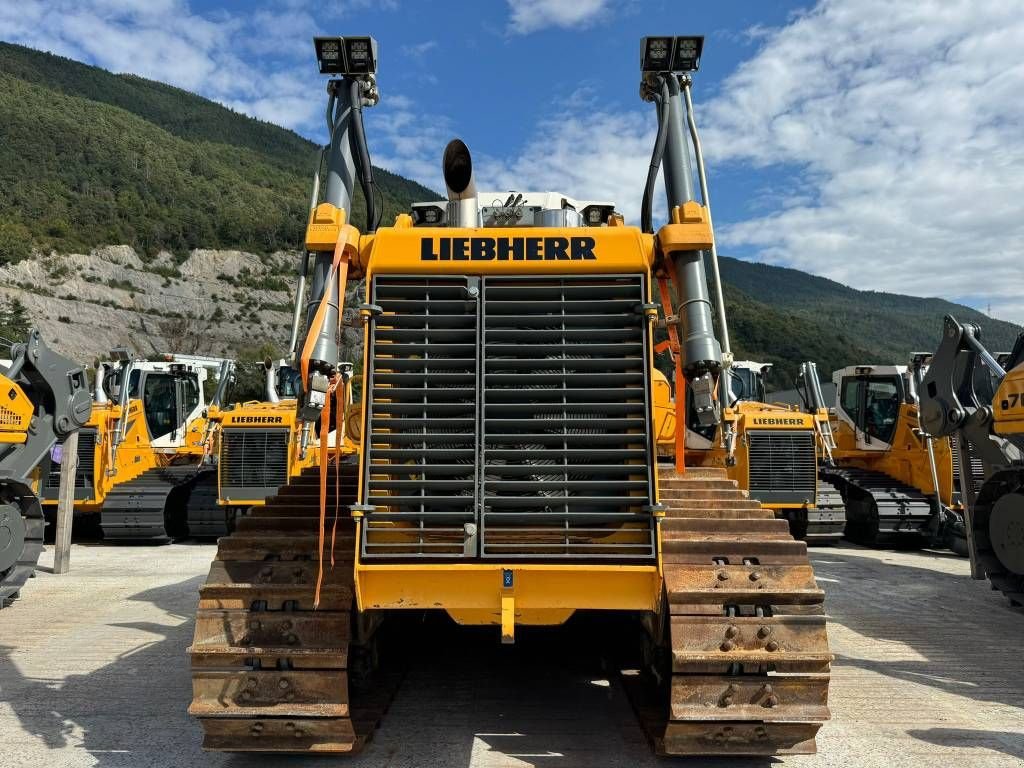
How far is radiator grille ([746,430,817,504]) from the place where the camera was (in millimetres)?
11977

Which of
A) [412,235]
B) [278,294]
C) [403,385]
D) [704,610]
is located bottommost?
[704,610]

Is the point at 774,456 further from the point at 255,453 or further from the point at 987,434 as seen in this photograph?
the point at 255,453

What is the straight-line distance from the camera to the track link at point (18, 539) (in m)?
7.88

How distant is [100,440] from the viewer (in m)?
12.9

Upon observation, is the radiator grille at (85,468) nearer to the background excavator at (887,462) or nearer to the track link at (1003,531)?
the background excavator at (887,462)

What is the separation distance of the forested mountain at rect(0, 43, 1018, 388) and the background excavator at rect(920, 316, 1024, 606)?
118 feet

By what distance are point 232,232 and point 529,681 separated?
79.0 metres

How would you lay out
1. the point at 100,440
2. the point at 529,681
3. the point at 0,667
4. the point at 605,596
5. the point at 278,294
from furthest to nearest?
the point at 278,294
the point at 100,440
the point at 0,667
the point at 529,681
the point at 605,596

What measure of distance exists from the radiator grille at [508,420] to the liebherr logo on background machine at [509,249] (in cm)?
12

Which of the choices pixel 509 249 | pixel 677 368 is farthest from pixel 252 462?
pixel 677 368

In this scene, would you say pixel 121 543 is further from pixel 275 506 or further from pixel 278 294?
pixel 278 294

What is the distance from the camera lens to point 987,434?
7859mm

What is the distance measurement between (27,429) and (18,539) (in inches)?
48.6

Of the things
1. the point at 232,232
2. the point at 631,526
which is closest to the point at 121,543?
the point at 631,526
